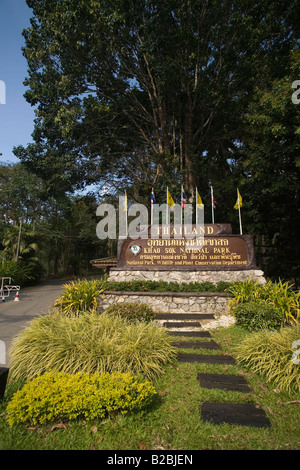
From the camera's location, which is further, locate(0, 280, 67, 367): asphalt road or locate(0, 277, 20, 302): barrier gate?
locate(0, 277, 20, 302): barrier gate

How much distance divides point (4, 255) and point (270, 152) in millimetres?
18273

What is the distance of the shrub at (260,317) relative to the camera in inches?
240

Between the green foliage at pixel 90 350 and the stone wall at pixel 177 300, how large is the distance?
11.9 ft

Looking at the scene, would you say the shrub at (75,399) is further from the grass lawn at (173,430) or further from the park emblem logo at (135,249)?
the park emblem logo at (135,249)

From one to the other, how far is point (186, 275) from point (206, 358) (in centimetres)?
508

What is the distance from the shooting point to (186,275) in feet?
31.8

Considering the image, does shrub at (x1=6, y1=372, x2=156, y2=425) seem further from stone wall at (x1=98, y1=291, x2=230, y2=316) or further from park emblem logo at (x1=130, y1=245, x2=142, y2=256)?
park emblem logo at (x1=130, y1=245, x2=142, y2=256)

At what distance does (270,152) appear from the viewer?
1147 cm

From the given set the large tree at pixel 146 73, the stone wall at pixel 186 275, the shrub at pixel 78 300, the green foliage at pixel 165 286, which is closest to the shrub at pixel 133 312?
the shrub at pixel 78 300

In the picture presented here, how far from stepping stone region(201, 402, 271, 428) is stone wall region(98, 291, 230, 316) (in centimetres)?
489

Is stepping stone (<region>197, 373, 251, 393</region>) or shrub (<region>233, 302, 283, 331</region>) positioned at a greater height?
shrub (<region>233, 302, 283, 331</region>)

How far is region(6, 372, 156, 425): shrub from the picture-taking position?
287cm

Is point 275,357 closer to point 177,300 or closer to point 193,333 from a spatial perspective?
point 193,333

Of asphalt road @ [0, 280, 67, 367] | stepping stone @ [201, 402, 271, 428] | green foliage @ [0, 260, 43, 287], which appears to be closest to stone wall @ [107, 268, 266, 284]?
asphalt road @ [0, 280, 67, 367]
